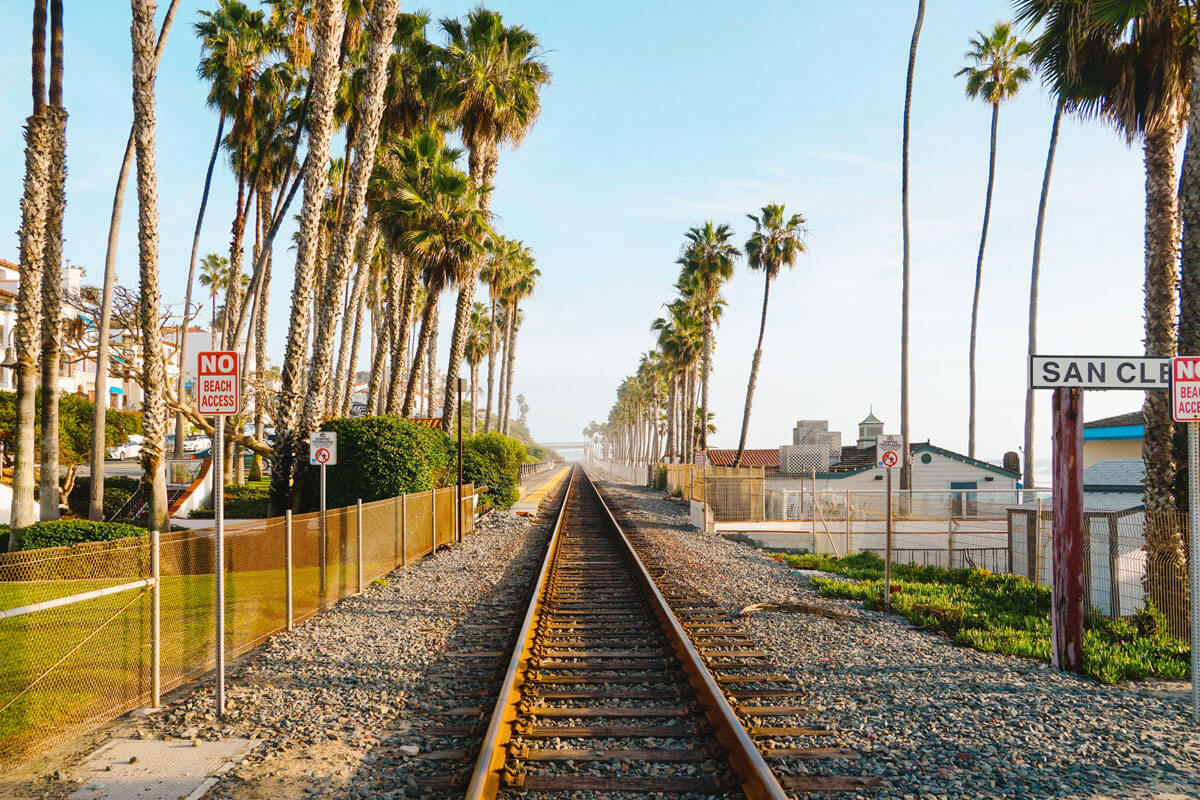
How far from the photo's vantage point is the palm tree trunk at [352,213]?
61.8 ft

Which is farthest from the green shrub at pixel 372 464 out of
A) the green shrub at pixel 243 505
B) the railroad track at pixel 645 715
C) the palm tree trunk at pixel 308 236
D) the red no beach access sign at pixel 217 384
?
the red no beach access sign at pixel 217 384

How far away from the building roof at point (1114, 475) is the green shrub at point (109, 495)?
34.2 metres

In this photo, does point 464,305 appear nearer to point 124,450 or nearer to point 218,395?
point 218,395

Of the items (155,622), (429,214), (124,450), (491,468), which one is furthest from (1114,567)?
(124,450)

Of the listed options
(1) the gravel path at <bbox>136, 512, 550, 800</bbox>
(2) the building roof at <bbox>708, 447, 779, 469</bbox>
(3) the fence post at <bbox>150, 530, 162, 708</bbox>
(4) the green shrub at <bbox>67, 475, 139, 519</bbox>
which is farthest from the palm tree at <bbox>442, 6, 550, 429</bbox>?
(2) the building roof at <bbox>708, 447, 779, 469</bbox>

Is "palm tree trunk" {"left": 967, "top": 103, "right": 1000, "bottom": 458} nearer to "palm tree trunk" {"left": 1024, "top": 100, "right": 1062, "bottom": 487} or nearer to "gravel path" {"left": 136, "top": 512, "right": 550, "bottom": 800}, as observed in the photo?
"palm tree trunk" {"left": 1024, "top": 100, "right": 1062, "bottom": 487}

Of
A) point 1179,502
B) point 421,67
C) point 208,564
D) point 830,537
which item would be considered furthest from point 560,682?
point 421,67

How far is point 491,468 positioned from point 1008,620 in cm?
2474

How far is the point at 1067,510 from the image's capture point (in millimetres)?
8836

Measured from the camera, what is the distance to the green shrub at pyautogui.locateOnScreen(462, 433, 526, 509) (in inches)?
1241

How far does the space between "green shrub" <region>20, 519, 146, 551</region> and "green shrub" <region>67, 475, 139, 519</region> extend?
288 inches

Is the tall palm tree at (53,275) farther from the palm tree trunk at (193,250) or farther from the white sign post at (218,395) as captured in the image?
the white sign post at (218,395)

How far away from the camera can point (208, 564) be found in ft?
27.5

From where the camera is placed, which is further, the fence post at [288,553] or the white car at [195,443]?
the white car at [195,443]
